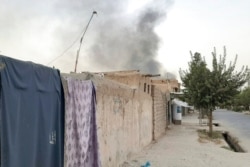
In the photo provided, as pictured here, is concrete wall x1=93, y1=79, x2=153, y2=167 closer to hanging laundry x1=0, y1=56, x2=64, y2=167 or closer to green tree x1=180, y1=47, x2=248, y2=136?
hanging laundry x1=0, y1=56, x2=64, y2=167

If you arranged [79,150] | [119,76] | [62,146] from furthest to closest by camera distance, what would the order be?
[119,76] < [79,150] < [62,146]

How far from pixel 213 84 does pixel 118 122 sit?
14460mm

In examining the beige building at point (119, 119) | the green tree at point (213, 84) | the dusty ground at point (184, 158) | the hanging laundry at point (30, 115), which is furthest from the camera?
the green tree at point (213, 84)

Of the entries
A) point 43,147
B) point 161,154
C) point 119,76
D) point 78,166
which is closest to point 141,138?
point 161,154

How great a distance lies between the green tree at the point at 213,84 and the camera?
23.6 m

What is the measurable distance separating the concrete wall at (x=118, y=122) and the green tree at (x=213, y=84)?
31.3ft

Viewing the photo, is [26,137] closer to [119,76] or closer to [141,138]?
[141,138]

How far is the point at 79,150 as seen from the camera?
6559mm

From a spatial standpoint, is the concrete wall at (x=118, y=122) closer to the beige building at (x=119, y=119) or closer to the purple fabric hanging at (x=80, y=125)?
the beige building at (x=119, y=119)

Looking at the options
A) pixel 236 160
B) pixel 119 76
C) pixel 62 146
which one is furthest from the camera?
pixel 119 76

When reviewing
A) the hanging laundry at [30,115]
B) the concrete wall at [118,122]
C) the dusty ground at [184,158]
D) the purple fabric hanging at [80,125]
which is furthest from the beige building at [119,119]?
the hanging laundry at [30,115]

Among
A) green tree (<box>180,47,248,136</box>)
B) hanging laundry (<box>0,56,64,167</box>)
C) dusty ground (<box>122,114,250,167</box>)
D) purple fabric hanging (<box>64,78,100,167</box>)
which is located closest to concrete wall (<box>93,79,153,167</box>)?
dusty ground (<box>122,114,250,167</box>)

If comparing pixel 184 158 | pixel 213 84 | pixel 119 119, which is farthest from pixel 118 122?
pixel 213 84

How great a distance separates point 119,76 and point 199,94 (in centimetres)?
625
